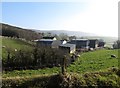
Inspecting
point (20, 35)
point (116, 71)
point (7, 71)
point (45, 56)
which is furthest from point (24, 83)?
point (20, 35)

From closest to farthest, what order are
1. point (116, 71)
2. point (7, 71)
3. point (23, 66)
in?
point (116, 71) → point (7, 71) → point (23, 66)

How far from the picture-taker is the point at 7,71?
24703 millimetres

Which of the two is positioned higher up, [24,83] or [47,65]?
[24,83]

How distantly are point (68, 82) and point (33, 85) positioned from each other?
2.09 m

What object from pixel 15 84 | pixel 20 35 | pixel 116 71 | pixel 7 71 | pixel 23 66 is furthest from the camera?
pixel 20 35

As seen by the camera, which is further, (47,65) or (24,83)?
(47,65)

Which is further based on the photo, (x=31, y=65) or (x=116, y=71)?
(x=31, y=65)

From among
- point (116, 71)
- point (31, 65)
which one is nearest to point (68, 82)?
point (116, 71)

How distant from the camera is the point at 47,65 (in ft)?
91.5

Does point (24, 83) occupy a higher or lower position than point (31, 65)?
higher

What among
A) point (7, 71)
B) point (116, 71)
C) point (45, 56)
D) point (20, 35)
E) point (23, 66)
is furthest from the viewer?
point (20, 35)

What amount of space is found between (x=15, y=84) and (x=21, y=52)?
51.0ft

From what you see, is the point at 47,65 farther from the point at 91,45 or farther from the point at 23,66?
the point at 91,45

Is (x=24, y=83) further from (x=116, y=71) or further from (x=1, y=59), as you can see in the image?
(x=1, y=59)
